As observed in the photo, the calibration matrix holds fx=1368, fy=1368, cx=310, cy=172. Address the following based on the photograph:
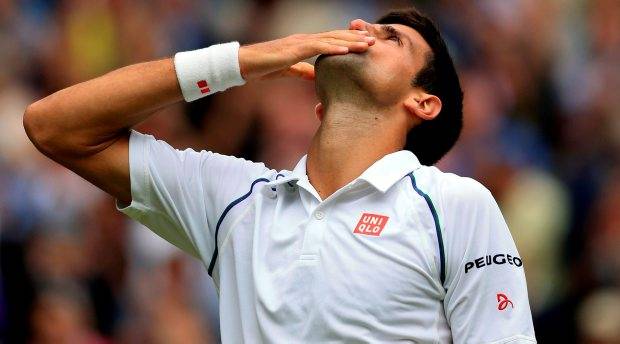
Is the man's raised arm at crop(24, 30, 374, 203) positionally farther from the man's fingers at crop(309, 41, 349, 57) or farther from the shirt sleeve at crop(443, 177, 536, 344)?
the shirt sleeve at crop(443, 177, 536, 344)

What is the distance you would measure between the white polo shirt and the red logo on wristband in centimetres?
36

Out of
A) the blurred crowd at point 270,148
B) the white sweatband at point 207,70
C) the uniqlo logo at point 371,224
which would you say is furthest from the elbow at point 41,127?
the blurred crowd at point 270,148

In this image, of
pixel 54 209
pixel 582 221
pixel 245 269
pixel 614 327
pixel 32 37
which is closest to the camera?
pixel 245 269

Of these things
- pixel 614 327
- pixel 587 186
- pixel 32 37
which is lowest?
pixel 614 327

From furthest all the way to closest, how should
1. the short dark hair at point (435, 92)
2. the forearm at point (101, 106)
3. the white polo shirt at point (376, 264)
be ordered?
1. the short dark hair at point (435, 92)
2. the forearm at point (101, 106)
3. the white polo shirt at point (376, 264)

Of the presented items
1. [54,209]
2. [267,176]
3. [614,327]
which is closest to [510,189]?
[614,327]

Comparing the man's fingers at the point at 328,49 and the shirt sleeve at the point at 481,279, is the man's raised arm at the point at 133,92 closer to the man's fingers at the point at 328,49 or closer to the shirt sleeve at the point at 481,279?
the man's fingers at the point at 328,49

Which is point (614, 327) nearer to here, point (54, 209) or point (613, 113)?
point (613, 113)

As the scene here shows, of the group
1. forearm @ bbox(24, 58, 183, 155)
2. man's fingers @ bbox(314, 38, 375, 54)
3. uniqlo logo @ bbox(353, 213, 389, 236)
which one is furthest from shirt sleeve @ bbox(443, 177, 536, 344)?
forearm @ bbox(24, 58, 183, 155)

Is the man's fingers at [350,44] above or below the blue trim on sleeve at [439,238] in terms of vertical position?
above

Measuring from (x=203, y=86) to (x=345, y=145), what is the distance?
0.56 metres

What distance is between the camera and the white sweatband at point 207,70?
491 cm

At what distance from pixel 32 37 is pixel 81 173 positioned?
6915 millimetres

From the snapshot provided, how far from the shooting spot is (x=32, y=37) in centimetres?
1168
